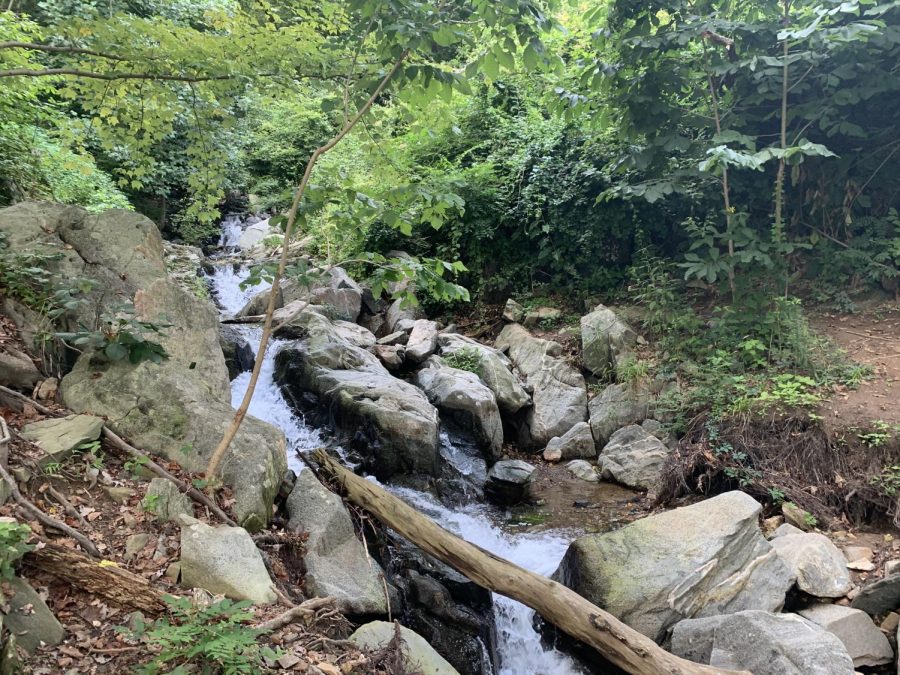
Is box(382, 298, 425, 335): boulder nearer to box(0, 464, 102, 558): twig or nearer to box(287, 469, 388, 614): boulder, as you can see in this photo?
box(287, 469, 388, 614): boulder

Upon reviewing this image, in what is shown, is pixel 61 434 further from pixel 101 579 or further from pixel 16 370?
pixel 101 579

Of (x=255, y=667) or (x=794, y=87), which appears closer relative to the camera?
(x=255, y=667)

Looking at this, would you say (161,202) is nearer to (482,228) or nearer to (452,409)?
(482,228)

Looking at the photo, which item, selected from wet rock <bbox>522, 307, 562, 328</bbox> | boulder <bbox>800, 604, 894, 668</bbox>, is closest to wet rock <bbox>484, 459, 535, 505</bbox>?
boulder <bbox>800, 604, 894, 668</bbox>

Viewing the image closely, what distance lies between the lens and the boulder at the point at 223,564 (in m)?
2.97

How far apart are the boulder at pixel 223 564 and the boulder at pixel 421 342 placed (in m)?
5.76

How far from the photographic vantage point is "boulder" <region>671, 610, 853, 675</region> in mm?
3326

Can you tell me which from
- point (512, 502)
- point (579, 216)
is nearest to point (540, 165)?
point (579, 216)

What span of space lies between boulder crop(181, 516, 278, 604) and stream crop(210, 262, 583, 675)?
1887mm

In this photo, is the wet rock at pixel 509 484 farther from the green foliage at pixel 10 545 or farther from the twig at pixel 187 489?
the green foliage at pixel 10 545

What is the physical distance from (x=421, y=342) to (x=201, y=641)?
700 centimetres

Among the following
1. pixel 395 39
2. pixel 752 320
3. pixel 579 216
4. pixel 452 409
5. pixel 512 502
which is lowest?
pixel 512 502

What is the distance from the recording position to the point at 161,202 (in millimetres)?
13781

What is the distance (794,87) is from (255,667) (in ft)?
26.9
